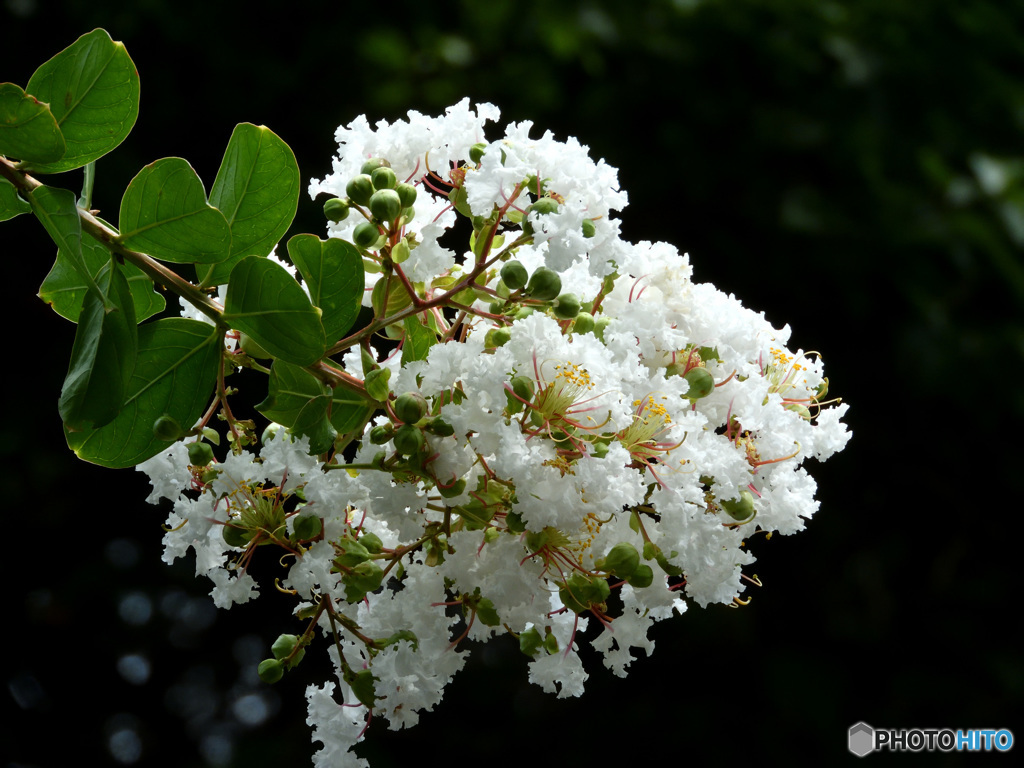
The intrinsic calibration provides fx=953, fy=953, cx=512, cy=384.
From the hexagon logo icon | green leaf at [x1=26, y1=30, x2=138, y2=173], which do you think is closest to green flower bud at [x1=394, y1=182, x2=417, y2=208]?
green leaf at [x1=26, y1=30, x2=138, y2=173]

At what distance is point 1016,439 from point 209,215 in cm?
221

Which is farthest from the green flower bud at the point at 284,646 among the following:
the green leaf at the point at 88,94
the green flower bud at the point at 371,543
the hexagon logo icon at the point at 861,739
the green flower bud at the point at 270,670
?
the hexagon logo icon at the point at 861,739

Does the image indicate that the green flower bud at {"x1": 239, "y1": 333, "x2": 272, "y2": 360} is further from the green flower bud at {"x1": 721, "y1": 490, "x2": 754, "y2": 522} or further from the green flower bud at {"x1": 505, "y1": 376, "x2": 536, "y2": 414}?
the green flower bud at {"x1": 721, "y1": 490, "x2": 754, "y2": 522}

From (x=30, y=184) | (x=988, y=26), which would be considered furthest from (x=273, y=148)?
(x=988, y=26)

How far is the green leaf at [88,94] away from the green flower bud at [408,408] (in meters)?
0.32

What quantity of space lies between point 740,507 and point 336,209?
42 cm

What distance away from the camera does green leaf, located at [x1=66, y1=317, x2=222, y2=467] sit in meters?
0.78

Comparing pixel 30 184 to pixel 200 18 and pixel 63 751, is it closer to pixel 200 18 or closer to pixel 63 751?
pixel 200 18

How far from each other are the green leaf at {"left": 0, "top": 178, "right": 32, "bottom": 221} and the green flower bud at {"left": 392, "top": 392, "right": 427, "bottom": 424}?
1.14ft

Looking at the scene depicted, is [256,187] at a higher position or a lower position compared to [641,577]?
higher

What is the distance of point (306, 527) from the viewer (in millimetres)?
749

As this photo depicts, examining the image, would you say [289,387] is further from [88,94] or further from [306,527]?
[88,94]

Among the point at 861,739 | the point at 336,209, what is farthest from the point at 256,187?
the point at 861,739

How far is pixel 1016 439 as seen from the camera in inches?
93.0
